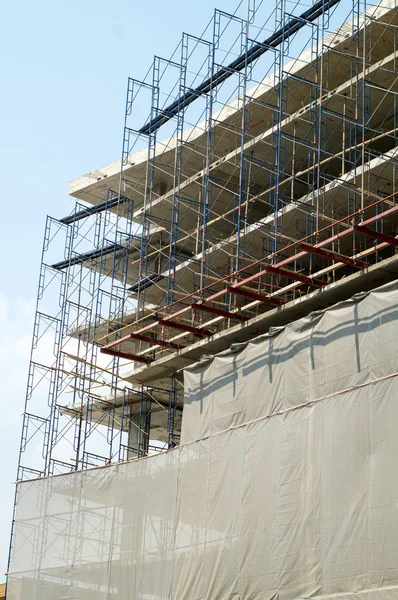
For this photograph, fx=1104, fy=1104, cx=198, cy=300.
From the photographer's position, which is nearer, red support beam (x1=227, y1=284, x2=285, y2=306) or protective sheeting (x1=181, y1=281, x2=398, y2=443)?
protective sheeting (x1=181, y1=281, x2=398, y2=443)

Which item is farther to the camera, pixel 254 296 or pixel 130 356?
pixel 130 356

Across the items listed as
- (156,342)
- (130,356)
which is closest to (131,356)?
(130,356)

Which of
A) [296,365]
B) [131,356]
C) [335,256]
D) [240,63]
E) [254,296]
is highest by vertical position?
[240,63]

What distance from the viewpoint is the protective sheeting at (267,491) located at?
20.5m

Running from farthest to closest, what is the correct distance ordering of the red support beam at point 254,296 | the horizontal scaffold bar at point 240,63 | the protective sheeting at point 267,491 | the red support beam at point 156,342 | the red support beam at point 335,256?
1. the horizontal scaffold bar at point 240,63
2. the red support beam at point 156,342
3. the red support beam at point 254,296
4. the red support beam at point 335,256
5. the protective sheeting at point 267,491

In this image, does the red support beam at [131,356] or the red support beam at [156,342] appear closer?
the red support beam at [156,342]

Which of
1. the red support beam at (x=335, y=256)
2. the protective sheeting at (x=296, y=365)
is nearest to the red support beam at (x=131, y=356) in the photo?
the protective sheeting at (x=296, y=365)

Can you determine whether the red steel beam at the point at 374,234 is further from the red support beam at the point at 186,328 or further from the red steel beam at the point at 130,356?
the red steel beam at the point at 130,356

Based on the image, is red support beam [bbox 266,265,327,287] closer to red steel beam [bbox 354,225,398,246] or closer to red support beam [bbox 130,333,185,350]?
red steel beam [bbox 354,225,398,246]

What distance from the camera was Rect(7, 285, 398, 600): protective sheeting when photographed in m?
20.5

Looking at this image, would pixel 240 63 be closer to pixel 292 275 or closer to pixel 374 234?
pixel 292 275

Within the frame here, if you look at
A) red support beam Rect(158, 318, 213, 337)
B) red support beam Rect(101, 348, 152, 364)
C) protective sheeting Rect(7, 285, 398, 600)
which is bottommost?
protective sheeting Rect(7, 285, 398, 600)

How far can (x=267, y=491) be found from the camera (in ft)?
75.6

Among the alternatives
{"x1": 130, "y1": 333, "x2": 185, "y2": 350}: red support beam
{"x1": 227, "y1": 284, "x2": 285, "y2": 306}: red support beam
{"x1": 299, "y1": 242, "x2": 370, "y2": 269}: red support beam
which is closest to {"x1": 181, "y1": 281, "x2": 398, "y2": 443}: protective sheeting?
{"x1": 227, "y1": 284, "x2": 285, "y2": 306}: red support beam
